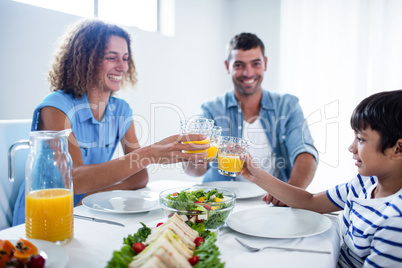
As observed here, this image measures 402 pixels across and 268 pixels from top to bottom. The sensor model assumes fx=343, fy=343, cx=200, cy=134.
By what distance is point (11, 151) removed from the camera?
1.09 metres

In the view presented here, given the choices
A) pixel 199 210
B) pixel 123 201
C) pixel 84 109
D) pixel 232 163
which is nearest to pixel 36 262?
pixel 199 210

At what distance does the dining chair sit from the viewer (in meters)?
1.76

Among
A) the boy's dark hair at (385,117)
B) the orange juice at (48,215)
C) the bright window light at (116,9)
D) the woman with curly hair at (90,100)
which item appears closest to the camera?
the orange juice at (48,215)

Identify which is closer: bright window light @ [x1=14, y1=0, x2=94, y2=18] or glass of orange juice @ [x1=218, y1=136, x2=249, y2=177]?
glass of orange juice @ [x1=218, y1=136, x2=249, y2=177]

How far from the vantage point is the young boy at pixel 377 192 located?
106 centimetres

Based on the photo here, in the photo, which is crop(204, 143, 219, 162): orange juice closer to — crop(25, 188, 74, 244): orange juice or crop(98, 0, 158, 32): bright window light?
crop(25, 188, 74, 244): orange juice

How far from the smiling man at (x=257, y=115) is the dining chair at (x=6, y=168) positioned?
1233 millimetres

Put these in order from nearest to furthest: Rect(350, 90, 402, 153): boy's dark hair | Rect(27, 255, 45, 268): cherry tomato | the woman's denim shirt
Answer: Rect(27, 255, 45, 268): cherry tomato, Rect(350, 90, 402, 153): boy's dark hair, the woman's denim shirt

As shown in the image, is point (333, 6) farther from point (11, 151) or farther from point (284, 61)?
point (11, 151)

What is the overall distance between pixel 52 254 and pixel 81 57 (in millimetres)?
1492

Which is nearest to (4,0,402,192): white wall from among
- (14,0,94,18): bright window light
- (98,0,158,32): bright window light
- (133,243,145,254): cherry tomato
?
(98,0,158,32): bright window light

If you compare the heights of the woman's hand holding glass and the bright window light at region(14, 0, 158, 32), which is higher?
the bright window light at region(14, 0, 158, 32)

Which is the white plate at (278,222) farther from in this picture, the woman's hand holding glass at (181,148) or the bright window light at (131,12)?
the bright window light at (131,12)

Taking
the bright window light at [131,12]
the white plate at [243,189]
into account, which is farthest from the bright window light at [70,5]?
the white plate at [243,189]
